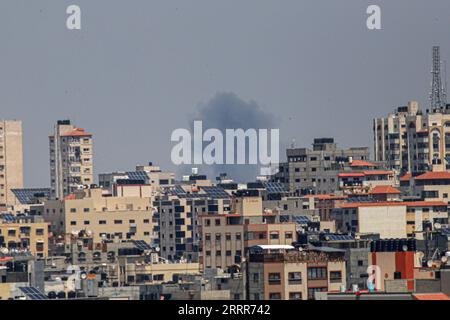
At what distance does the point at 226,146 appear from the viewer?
57469mm

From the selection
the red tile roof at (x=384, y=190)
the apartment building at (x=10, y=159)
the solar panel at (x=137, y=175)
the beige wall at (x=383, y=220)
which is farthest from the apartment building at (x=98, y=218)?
the apartment building at (x=10, y=159)

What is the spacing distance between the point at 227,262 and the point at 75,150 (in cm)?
3365

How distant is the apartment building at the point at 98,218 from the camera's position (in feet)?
186

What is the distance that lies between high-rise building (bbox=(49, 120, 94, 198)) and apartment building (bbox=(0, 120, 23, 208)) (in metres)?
1.72

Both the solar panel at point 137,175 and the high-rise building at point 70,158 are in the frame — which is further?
the high-rise building at point 70,158

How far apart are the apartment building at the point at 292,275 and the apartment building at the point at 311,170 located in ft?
131

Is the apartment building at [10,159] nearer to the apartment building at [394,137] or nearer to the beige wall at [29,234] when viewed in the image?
the apartment building at [394,137]

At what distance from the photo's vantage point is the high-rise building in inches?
2968

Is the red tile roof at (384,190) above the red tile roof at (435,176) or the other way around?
the other way around

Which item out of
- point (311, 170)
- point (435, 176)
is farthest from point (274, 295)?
point (311, 170)

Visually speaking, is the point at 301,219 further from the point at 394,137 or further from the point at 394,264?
the point at 394,264

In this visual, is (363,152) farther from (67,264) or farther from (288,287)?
(288,287)

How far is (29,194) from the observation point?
2864 inches
